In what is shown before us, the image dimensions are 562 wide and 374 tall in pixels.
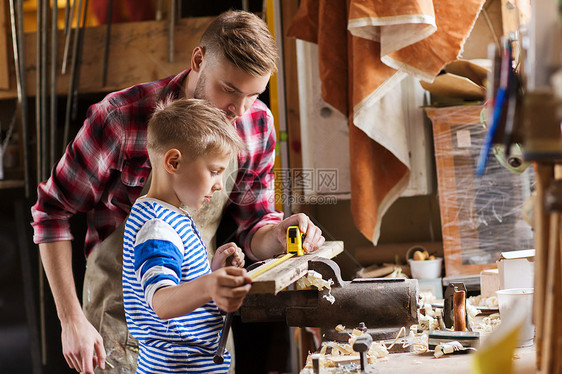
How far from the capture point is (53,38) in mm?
2502

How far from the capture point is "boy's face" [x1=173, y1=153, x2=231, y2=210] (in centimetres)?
128

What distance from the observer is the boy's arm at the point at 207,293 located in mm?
944

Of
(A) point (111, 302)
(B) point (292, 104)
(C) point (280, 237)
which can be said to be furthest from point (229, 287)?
(B) point (292, 104)

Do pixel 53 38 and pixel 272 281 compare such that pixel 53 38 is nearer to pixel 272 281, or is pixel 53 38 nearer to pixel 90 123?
pixel 90 123

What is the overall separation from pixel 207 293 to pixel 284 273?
16 cm

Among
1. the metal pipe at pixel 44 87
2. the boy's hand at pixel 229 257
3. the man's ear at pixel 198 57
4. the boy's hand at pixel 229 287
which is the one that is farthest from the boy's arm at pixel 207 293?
the metal pipe at pixel 44 87

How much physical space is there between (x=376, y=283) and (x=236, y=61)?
598mm

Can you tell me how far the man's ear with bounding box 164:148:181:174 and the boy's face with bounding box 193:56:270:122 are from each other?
277 millimetres

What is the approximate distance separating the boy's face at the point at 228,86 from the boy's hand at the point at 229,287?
2.11 ft

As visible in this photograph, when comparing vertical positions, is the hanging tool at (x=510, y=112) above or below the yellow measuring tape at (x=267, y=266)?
above

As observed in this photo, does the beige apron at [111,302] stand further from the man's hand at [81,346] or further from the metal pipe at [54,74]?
the metal pipe at [54,74]

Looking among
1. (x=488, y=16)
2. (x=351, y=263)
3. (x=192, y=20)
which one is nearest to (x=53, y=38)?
(x=192, y=20)

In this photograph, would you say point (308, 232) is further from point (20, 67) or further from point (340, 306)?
point (20, 67)

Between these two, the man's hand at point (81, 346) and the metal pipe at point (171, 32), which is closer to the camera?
the man's hand at point (81, 346)
